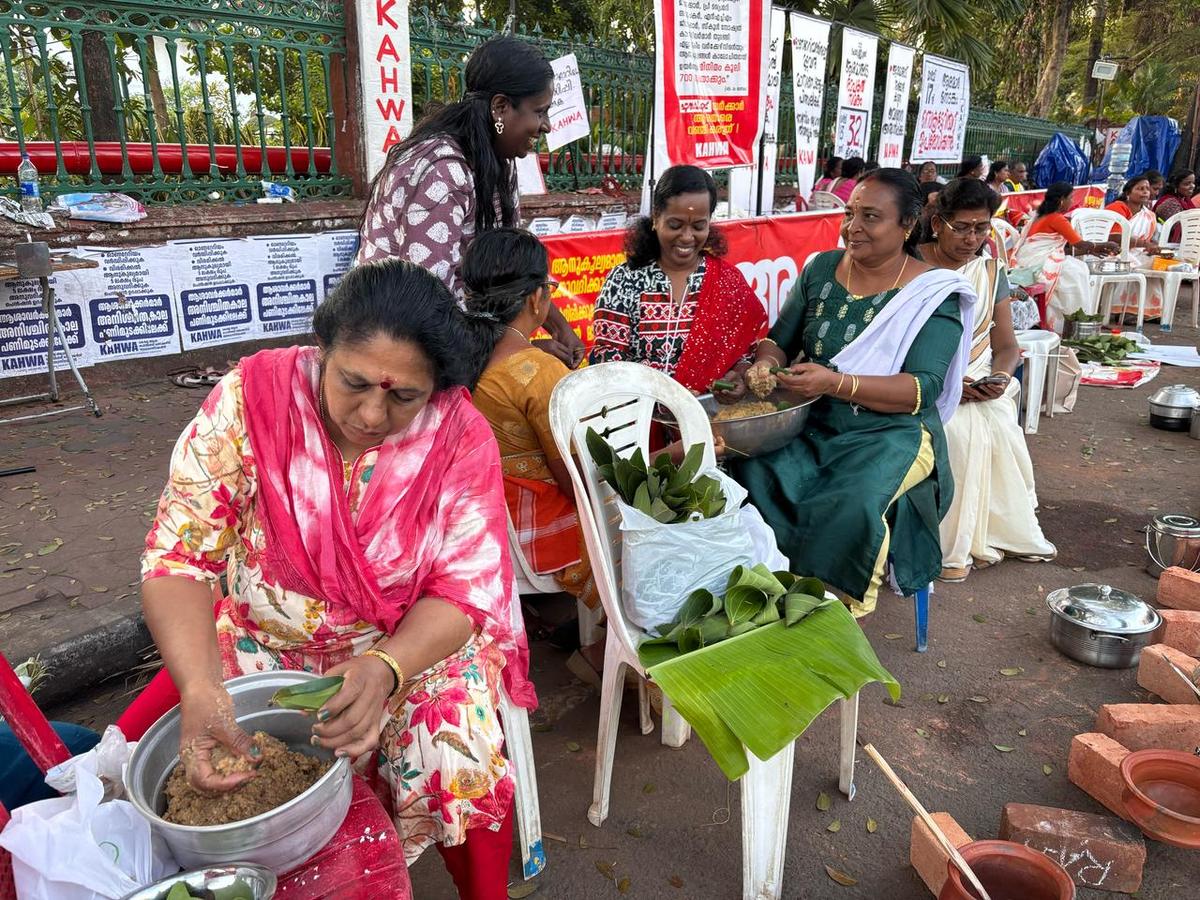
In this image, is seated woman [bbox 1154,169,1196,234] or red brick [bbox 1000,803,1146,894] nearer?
red brick [bbox 1000,803,1146,894]

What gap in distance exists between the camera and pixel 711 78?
214 inches

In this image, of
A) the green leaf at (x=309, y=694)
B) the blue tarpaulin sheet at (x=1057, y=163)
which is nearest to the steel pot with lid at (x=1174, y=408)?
the green leaf at (x=309, y=694)

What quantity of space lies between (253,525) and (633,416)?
54.8 inches

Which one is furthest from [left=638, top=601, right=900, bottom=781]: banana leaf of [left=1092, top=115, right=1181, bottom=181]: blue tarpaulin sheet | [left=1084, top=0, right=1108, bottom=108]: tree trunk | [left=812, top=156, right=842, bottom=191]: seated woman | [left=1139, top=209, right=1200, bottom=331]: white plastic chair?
[left=1084, top=0, right=1108, bottom=108]: tree trunk

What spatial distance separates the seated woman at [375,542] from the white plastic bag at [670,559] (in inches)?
16.8

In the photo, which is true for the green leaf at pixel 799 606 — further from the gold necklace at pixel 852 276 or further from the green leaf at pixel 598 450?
the gold necklace at pixel 852 276

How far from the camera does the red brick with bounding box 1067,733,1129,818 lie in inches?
90.9

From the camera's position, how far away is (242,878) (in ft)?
3.65

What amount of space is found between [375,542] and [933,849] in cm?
159

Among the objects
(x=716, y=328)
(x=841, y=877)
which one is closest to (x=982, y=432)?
(x=716, y=328)

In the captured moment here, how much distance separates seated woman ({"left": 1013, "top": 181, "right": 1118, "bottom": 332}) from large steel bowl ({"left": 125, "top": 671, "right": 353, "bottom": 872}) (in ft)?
25.6

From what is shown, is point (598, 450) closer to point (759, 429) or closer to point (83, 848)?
point (759, 429)

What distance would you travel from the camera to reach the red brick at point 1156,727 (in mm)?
2436

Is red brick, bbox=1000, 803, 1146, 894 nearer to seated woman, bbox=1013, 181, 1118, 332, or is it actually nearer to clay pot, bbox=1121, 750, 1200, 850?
clay pot, bbox=1121, 750, 1200, 850
